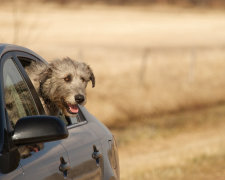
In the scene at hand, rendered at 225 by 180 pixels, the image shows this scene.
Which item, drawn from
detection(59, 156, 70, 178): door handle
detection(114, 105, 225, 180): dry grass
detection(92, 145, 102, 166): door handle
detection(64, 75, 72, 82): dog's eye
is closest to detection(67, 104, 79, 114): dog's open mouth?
detection(92, 145, 102, 166): door handle

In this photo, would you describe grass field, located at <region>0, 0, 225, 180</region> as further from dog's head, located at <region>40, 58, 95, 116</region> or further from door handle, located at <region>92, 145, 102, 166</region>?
door handle, located at <region>92, 145, 102, 166</region>

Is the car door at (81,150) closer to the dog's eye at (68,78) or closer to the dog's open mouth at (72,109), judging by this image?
the dog's open mouth at (72,109)

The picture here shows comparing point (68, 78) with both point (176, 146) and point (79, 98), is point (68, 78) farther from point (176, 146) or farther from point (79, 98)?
point (176, 146)

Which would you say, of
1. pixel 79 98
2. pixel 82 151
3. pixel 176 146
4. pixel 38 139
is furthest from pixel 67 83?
pixel 176 146

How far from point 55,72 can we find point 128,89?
17787mm

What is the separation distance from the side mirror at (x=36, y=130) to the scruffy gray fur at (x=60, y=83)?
7.11ft

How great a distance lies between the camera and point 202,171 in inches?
480

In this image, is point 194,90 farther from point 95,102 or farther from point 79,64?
point 79,64

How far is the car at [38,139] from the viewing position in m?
3.70

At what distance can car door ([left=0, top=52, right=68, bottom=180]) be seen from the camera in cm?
389

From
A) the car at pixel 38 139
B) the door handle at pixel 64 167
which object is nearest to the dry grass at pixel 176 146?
the car at pixel 38 139

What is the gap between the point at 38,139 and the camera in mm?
3732

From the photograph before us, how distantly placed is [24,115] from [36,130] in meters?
0.90

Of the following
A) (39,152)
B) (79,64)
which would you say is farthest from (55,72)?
(39,152)
